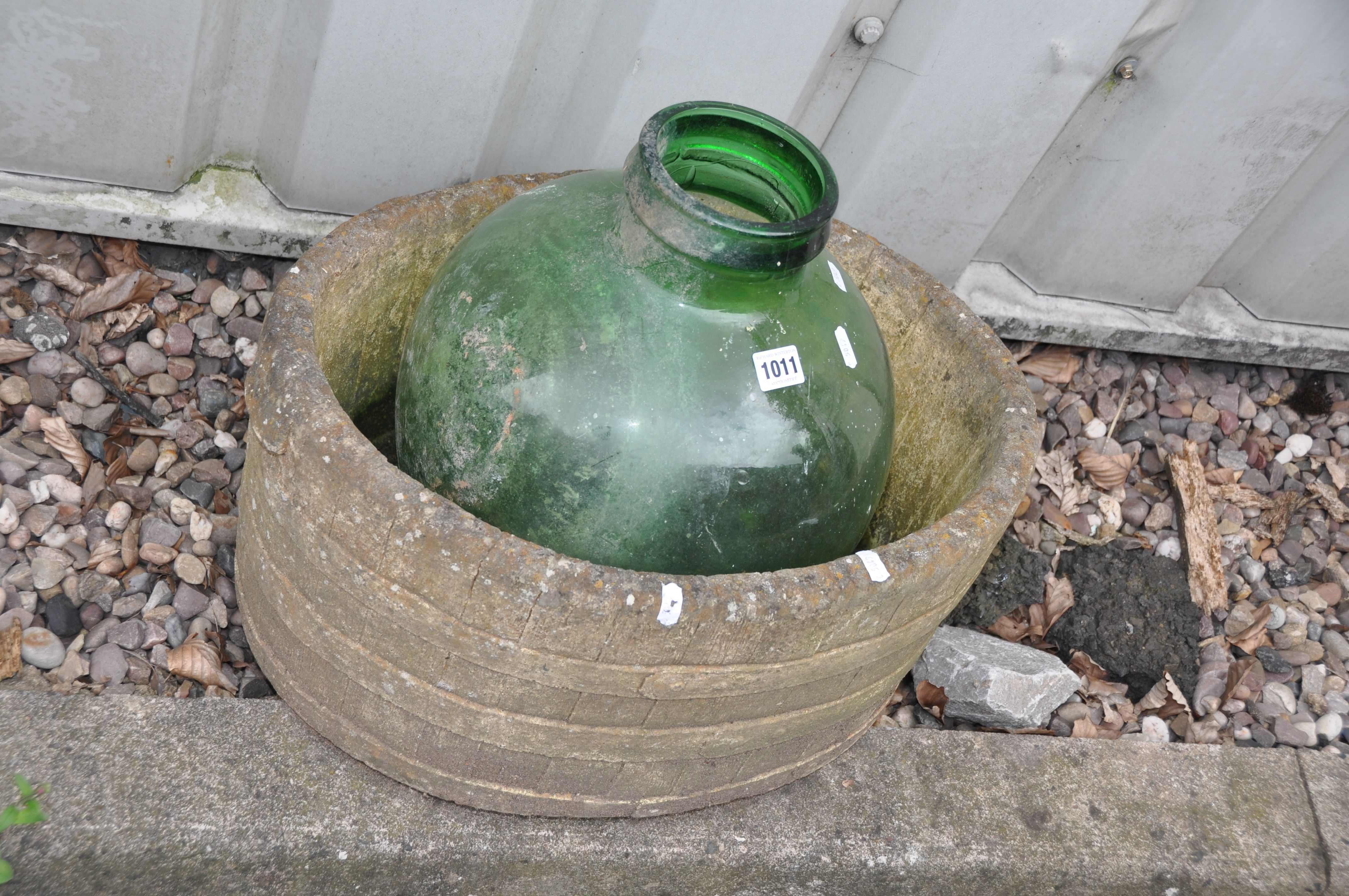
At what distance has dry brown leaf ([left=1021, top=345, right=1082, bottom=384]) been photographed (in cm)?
309

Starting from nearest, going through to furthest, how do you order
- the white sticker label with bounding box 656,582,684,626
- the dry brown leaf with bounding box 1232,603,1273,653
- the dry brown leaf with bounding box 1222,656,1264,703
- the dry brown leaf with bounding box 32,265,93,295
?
the white sticker label with bounding box 656,582,684,626
the dry brown leaf with bounding box 32,265,93,295
the dry brown leaf with bounding box 1222,656,1264,703
the dry brown leaf with bounding box 1232,603,1273,653

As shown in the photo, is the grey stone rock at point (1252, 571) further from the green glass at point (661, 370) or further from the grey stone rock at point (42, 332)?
the grey stone rock at point (42, 332)

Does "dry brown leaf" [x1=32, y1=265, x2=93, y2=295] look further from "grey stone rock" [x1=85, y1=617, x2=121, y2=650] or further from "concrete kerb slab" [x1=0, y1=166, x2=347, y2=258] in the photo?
"grey stone rock" [x1=85, y1=617, x2=121, y2=650]

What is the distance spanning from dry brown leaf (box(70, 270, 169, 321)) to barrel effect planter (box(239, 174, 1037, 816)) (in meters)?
0.61

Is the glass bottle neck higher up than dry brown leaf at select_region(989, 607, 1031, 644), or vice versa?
the glass bottle neck

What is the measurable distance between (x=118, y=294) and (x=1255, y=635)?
2692 mm

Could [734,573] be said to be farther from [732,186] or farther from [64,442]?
[64,442]

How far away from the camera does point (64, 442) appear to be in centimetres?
207

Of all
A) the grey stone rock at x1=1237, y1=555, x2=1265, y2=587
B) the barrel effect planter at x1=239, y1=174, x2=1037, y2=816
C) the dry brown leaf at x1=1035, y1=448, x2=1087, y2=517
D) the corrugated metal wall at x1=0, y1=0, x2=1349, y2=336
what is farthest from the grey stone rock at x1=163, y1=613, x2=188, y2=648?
the grey stone rock at x1=1237, y1=555, x2=1265, y2=587

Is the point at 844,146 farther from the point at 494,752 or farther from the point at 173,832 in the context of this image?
the point at 173,832

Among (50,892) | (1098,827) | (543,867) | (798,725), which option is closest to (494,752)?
(543,867)

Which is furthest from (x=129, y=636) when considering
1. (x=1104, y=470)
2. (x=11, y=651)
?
(x=1104, y=470)

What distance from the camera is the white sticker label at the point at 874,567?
1.48 meters

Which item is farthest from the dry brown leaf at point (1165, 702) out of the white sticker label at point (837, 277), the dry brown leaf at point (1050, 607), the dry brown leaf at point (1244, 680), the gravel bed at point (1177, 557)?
the white sticker label at point (837, 277)
